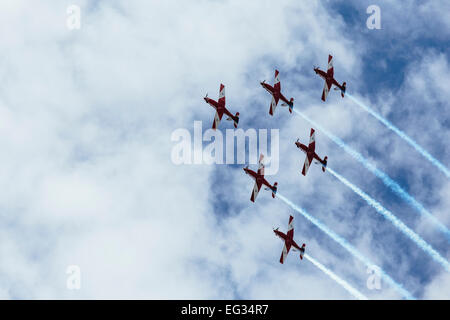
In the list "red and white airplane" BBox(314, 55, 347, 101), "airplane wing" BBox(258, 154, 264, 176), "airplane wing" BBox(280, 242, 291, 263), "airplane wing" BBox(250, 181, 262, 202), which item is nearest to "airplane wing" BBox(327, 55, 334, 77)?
"red and white airplane" BBox(314, 55, 347, 101)

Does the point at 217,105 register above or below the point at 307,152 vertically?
above

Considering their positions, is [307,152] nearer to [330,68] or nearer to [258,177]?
[258,177]

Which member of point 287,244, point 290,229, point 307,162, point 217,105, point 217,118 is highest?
point 217,105

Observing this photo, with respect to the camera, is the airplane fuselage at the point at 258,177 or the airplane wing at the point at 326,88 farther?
the airplane wing at the point at 326,88

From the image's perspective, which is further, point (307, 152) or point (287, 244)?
point (307, 152)

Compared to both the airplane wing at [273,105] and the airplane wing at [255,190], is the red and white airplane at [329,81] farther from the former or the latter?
the airplane wing at [255,190]

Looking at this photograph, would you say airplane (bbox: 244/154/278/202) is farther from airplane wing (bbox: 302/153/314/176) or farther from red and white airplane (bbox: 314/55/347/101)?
red and white airplane (bbox: 314/55/347/101)

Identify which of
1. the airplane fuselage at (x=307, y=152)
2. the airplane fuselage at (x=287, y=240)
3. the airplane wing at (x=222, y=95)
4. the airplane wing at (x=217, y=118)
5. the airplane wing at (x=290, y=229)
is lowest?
the airplane fuselage at (x=287, y=240)

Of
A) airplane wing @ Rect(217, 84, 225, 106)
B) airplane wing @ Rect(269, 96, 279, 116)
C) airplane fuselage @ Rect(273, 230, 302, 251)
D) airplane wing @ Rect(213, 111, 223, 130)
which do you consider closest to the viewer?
airplane fuselage @ Rect(273, 230, 302, 251)

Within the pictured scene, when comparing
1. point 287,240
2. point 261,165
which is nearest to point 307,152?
point 261,165

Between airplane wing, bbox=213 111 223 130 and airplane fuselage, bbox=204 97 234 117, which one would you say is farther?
airplane fuselage, bbox=204 97 234 117

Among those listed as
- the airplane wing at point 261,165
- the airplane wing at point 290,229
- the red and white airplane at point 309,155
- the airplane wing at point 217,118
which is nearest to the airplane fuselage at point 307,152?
the red and white airplane at point 309,155

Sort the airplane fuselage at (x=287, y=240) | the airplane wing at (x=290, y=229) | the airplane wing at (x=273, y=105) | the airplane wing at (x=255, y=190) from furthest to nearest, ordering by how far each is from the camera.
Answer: the airplane wing at (x=273, y=105) → the airplane wing at (x=290, y=229) → the airplane fuselage at (x=287, y=240) → the airplane wing at (x=255, y=190)
